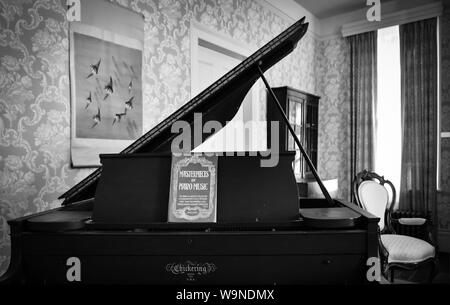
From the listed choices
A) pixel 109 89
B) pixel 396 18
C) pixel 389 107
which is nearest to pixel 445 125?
pixel 389 107

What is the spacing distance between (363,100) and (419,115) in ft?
2.65

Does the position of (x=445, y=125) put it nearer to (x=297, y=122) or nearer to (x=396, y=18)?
(x=396, y=18)

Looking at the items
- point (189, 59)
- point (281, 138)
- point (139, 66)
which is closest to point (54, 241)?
point (139, 66)

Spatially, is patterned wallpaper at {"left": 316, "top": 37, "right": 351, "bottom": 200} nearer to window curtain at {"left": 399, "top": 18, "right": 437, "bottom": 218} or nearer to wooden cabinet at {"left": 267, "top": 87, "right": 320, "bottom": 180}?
wooden cabinet at {"left": 267, "top": 87, "right": 320, "bottom": 180}

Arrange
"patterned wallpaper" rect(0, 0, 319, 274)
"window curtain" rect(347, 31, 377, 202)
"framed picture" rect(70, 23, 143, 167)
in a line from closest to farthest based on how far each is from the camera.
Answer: "patterned wallpaper" rect(0, 0, 319, 274) < "framed picture" rect(70, 23, 143, 167) < "window curtain" rect(347, 31, 377, 202)

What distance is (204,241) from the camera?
1173 mm

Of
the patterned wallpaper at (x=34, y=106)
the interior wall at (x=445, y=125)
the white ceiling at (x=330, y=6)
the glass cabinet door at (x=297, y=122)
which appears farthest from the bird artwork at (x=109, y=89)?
the interior wall at (x=445, y=125)

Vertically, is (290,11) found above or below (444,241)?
above

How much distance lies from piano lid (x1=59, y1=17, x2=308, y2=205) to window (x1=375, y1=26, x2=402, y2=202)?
12.9 feet

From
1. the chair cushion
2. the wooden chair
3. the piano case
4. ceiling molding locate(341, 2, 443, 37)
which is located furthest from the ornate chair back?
ceiling molding locate(341, 2, 443, 37)

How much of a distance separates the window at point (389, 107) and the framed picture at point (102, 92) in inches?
148

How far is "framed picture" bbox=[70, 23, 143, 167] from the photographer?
223cm
